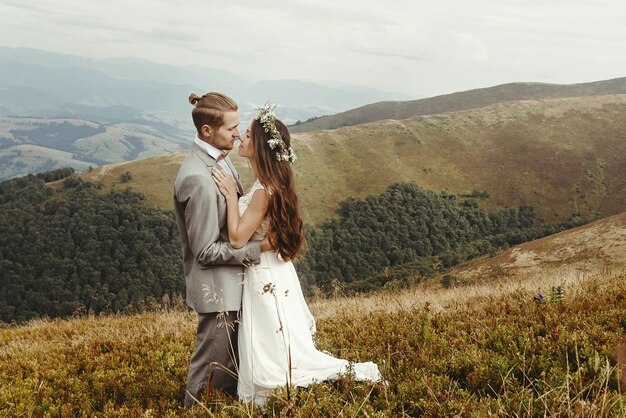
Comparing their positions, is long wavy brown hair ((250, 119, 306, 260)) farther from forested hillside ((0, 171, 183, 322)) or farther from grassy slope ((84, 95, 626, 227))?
grassy slope ((84, 95, 626, 227))

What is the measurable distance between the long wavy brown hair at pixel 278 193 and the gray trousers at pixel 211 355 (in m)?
0.85

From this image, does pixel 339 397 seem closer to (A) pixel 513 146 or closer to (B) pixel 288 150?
(B) pixel 288 150

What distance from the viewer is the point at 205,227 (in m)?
4.23

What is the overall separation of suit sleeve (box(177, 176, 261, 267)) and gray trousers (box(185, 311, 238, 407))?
603 millimetres

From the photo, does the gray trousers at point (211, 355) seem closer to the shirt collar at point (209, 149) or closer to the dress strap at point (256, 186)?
the dress strap at point (256, 186)

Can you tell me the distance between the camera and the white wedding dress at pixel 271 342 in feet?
14.6

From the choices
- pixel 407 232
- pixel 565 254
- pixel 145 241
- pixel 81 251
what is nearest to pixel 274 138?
pixel 565 254

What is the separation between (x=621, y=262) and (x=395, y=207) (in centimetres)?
7881

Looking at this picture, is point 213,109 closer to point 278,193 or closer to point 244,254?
point 278,193

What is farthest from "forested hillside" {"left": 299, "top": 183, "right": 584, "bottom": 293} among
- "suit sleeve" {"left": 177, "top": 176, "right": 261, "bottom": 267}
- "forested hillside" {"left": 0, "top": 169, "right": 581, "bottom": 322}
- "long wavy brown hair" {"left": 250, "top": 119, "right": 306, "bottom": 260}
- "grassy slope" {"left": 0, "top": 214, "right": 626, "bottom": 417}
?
"suit sleeve" {"left": 177, "top": 176, "right": 261, "bottom": 267}

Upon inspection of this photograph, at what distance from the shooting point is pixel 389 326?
6.86m

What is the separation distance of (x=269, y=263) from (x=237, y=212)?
60 cm

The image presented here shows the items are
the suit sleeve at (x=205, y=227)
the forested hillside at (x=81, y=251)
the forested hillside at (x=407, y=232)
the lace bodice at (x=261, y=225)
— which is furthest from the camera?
the forested hillside at (x=407, y=232)

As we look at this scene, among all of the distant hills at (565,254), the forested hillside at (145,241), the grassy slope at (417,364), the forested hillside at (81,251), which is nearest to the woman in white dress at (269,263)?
the grassy slope at (417,364)
